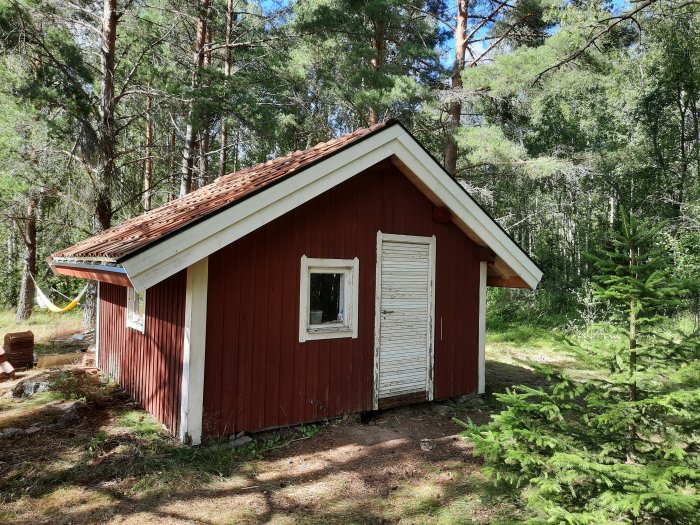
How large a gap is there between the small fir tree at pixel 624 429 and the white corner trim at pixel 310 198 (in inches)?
115

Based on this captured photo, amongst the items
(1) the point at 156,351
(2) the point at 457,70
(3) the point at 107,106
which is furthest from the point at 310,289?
(2) the point at 457,70

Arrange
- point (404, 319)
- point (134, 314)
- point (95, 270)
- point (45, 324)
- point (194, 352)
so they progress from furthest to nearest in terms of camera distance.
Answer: point (45, 324), point (134, 314), point (404, 319), point (95, 270), point (194, 352)

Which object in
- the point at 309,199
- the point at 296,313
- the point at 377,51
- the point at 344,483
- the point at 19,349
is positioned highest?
the point at 377,51

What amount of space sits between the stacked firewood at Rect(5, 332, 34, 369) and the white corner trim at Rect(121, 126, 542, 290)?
613cm

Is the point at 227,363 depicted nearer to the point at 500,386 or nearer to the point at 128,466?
the point at 128,466

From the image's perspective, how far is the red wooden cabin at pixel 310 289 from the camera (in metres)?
4.89

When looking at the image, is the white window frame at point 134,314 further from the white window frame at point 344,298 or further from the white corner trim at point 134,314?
the white window frame at point 344,298

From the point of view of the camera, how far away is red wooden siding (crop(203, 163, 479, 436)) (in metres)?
5.11

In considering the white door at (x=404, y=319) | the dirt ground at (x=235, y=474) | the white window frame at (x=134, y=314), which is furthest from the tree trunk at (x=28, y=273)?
the white door at (x=404, y=319)

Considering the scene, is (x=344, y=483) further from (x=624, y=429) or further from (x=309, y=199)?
(x=309, y=199)

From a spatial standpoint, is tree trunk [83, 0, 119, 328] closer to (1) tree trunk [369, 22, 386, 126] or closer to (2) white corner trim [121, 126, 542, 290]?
(2) white corner trim [121, 126, 542, 290]

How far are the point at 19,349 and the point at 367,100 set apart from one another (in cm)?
1039

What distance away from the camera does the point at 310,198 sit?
522 centimetres

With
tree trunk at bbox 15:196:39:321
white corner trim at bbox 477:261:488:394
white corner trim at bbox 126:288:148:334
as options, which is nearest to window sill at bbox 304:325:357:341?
white corner trim at bbox 126:288:148:334
